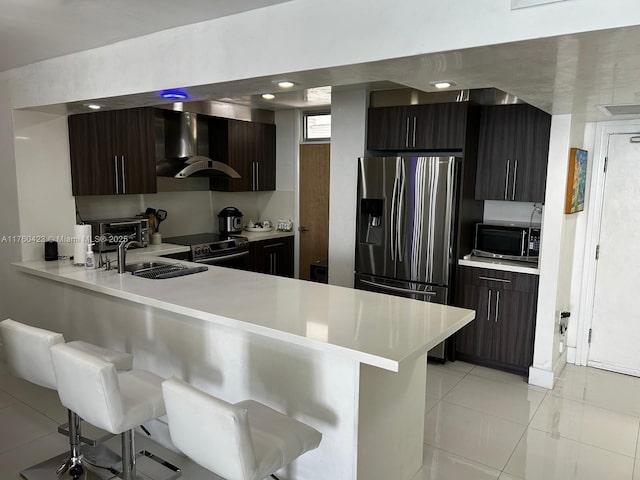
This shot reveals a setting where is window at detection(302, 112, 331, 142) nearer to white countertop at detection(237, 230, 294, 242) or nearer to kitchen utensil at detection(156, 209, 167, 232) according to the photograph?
white countertop at detection(237, 230, 294, 242)

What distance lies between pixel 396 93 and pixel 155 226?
2857mm

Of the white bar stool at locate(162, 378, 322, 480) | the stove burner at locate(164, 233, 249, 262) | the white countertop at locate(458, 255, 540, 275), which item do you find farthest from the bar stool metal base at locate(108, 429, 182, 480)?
the white countertop at locate(458, 255, 540, 275)

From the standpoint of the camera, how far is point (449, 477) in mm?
2764

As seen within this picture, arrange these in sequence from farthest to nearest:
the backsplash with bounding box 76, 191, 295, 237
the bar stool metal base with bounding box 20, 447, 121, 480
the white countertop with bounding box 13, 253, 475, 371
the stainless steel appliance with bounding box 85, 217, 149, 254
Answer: the backsplash with bounding box 76, 191, 295, 237 < the stainless steel appliance with bounding box 85, 217, 149, 254 < the bar stool metal base with bounding box 20, 447, 121, 480 < the white countertop with bounding box 13, 253, 475, 371

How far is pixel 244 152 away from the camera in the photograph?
5.95 metres

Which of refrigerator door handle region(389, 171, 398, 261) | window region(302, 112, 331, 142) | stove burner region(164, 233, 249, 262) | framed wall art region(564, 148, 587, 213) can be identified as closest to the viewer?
framed wall art region(564, 148, 587, 213)

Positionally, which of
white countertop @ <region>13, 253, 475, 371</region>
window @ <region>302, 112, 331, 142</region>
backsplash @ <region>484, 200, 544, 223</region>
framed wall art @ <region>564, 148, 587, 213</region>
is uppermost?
window @ <region>302, 112, 331, 142</region>

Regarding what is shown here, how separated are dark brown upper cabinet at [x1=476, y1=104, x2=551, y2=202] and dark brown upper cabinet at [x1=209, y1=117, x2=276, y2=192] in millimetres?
2798

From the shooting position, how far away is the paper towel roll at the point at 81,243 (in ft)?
12.3

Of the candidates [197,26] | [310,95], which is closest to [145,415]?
[197,26]

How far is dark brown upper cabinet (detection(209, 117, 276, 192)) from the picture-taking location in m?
5.75

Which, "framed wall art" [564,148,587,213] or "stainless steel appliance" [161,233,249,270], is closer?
"framed wall art" [564,148,587,213]

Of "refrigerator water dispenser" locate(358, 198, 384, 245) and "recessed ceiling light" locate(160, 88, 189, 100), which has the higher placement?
"recessed ceiling light" locate(160, 88, 189, 100)

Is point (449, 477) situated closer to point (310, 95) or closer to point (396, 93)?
point (396, 93)
